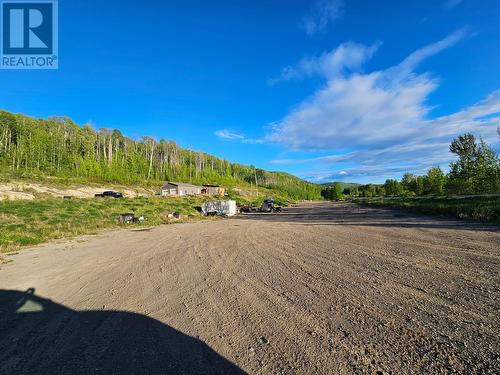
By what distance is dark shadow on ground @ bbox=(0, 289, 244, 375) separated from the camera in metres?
3.21

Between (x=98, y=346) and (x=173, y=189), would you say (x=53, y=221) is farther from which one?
(x=173, y=189)

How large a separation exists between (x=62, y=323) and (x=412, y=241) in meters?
12.1

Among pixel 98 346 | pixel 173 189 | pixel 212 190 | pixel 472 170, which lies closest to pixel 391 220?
pixel 98 346

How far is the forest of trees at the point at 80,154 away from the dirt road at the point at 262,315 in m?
64.4

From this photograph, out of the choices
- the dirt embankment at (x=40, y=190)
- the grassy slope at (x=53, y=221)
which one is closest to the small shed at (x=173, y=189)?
the dirt embankment at (x=40, y=190)

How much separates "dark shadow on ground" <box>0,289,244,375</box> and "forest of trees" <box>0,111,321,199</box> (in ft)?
215

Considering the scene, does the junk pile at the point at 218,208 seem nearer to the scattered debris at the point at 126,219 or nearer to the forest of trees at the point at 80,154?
the scattered debris at the point at 126,219

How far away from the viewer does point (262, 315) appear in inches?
176

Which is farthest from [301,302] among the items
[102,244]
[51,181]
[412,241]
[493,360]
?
[51,181]

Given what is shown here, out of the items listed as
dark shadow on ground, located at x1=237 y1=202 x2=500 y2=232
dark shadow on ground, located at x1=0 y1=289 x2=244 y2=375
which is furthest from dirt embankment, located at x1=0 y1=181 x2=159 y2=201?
dark shadow on ground, located at x1=0 y1=289 x2=244 y2=375

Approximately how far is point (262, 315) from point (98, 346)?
8.78 ft

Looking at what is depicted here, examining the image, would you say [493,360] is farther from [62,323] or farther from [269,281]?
[62,323]

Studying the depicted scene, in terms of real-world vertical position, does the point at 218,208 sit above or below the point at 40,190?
below

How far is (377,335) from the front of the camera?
3629 mm
